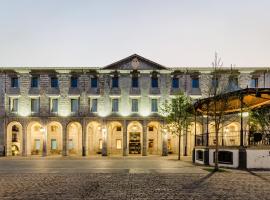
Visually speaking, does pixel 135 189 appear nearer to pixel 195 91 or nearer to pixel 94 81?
pixel 94 81

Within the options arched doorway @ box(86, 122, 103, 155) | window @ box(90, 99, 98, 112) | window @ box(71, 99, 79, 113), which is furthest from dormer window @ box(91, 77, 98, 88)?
arched doorway @ box(86, 122, 103, 155)

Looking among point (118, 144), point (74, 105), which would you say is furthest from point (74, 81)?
point (118, 144)

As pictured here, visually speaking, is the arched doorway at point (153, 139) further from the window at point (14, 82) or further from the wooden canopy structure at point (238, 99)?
the wooden canopy structure at point (238, 99)

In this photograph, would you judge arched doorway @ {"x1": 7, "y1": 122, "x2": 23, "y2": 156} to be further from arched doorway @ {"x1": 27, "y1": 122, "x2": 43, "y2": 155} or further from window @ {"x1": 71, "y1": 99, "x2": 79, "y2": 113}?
window @ {"x1": 71, "y1": 99, "x2": 79, "y2": 113}

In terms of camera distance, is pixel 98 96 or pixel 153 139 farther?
pixel 153 139

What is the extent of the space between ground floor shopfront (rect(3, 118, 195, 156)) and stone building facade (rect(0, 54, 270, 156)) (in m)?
0.13

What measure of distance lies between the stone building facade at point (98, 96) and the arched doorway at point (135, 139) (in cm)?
209

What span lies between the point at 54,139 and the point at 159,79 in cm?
1753

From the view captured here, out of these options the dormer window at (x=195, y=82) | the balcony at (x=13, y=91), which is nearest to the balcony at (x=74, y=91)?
the balcony at (x=13, y=91)

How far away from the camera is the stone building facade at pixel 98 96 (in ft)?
153

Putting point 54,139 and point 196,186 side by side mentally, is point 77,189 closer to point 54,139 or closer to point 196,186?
point 196,186

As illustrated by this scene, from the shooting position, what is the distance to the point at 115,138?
5069 centimetres

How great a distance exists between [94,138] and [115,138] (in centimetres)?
325

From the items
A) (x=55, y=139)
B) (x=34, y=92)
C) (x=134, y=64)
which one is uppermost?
(x=134, y=64)
